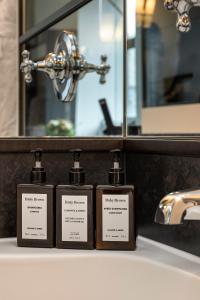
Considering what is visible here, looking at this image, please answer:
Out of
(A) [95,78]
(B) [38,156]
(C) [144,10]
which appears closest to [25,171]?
(B) [38,156]

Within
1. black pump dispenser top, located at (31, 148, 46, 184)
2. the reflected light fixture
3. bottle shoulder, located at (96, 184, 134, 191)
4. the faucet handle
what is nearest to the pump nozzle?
black pump dispenser top, located at (31, 148, 46, 184)

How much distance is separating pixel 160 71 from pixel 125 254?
694 mm

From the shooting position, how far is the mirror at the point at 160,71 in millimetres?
722

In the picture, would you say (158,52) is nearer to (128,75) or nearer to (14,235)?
(128,75)

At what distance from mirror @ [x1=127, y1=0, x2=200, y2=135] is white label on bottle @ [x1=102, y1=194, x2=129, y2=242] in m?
0.14

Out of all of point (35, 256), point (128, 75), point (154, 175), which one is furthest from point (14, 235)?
point (128, 75)

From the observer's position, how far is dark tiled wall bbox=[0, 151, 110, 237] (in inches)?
27.2

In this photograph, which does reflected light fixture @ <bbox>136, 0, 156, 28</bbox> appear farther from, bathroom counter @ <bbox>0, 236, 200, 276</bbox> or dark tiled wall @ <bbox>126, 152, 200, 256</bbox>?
bathroom counter @ <bbox>0, 236, 200, 276</bbox>

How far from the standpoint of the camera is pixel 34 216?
0.63 m

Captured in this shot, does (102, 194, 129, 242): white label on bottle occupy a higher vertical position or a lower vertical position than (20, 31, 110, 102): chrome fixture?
lower

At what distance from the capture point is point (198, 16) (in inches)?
27.5

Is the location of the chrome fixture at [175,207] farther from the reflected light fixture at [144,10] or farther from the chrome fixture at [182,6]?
the reflected light fixture at [144,10]

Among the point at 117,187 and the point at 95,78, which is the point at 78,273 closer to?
the point at 117,187

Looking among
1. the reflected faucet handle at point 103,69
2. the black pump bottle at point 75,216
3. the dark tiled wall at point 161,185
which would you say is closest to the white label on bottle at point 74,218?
the black pump bottle at point 75,216
